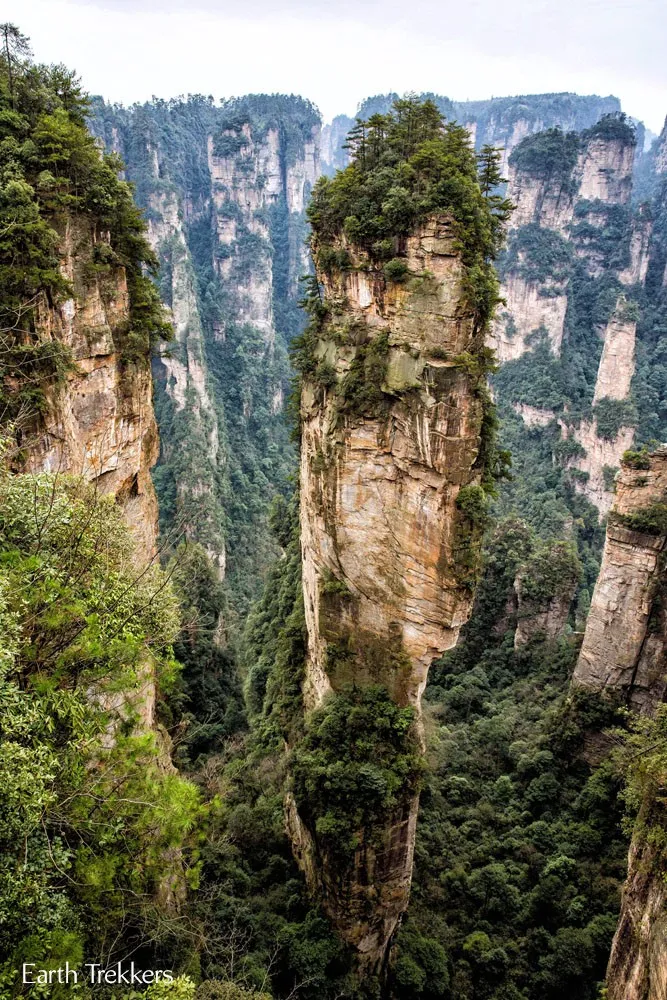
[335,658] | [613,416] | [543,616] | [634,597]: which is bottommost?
[543,616]

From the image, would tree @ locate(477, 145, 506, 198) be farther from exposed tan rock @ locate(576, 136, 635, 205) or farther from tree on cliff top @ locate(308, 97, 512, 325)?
exposed tan rock @ locate(576, 136, 635, 205)

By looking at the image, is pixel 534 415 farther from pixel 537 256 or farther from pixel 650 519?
pixel 650 519

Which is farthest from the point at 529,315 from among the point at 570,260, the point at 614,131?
the point at 614,131

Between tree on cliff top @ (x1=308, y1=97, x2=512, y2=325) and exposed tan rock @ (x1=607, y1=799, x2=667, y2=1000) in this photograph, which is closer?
exposed tan rock @ (x1=607, y1=799, x2=667, y2=1000)

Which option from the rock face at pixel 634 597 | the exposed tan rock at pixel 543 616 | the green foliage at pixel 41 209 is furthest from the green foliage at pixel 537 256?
the green foliage at pixel 41 209

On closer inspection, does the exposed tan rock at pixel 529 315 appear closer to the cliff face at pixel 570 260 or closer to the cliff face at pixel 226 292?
the cliff face at pixel 570 260

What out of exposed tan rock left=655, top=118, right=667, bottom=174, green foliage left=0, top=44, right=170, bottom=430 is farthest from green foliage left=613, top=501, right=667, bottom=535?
exposed tan rock left=655, top=118, right=667, bottom=174

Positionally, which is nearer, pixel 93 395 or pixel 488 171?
pixel 93 395
